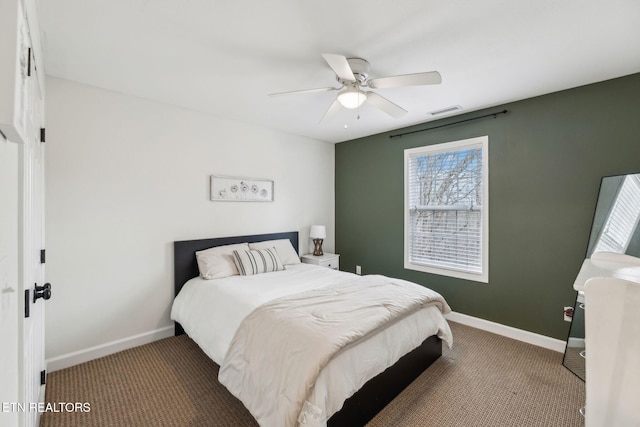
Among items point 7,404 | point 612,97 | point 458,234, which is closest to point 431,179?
point 458,234

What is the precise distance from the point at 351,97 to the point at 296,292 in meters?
1.71

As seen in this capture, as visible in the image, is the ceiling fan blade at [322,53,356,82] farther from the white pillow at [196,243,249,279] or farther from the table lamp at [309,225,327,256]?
the table lamp at [309,225,327,256]

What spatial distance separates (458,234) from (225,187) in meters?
2.93

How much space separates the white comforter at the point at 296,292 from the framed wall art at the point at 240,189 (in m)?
1.04

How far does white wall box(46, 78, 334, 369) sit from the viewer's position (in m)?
2.40

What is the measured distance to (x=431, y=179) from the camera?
367cm

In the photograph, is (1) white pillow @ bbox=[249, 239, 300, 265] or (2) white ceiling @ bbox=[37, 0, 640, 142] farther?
(1) white pillow @ bbox=[249, 239, 300, 265]

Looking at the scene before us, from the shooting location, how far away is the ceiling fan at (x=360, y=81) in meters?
1.82

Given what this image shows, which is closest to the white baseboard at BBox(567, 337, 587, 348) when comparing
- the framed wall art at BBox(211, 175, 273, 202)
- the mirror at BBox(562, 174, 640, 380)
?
the mirror at BBox(562, 174, 640, 380)

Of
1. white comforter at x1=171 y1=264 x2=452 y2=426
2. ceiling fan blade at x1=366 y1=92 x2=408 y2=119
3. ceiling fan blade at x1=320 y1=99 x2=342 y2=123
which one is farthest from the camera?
ceiling fan blade at x1=320 y1=99 x2=342 y2=123

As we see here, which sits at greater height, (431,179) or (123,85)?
(123,85)

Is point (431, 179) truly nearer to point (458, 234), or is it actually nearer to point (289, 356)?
point (458, 234)

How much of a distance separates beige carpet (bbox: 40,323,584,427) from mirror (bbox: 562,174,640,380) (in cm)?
17

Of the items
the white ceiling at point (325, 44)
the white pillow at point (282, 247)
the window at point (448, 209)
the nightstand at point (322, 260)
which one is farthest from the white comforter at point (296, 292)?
the white ceiling at point (325, 44)
